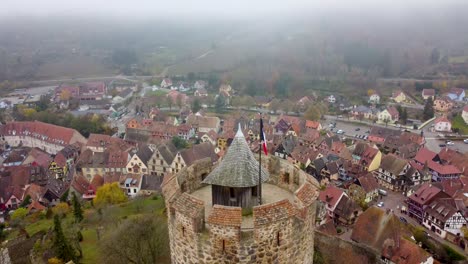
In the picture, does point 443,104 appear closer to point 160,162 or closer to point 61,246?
point 160,162

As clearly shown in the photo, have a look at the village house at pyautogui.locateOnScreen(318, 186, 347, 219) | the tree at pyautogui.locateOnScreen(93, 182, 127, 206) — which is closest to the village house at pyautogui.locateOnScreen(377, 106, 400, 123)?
the village house at pyautogui.locateOnScreen(318, 186, 347, 219)

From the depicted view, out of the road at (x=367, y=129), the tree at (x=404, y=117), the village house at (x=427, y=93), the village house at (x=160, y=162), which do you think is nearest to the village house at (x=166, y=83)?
the road at (x=367, y=129)

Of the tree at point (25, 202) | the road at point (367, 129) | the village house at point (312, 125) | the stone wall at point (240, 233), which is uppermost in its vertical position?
the stone wall at point (240, 233)

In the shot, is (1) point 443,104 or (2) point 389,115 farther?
(1) point 443,104

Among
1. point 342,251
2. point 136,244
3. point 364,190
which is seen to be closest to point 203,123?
point 364,190

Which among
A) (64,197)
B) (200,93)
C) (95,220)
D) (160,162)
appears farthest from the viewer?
(200,93)

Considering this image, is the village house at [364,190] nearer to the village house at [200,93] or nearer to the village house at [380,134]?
the village house at [380,134]

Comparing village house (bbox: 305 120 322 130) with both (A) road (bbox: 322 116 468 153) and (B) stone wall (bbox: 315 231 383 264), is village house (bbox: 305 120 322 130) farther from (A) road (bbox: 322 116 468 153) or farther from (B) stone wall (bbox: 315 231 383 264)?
(B) stone wall (bbox: 315 231 383 264)
